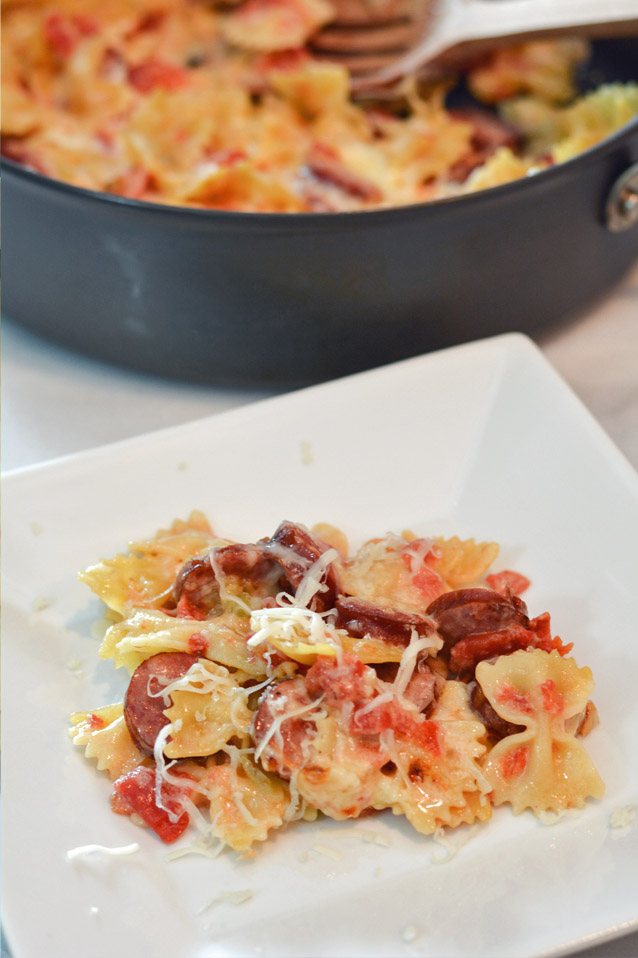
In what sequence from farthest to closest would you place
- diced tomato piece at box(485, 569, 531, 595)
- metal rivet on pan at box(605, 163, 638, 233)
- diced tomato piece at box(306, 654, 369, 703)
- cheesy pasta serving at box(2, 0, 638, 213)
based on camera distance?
cheesy pasta serving at box(2, 0, 638, 213) < metal rivet on pan at box(605, 163, 638, 233) < diced tomato piece at box(485, 569, 531, 595) < diced tomato piece at box(306, 654, 369, 703)

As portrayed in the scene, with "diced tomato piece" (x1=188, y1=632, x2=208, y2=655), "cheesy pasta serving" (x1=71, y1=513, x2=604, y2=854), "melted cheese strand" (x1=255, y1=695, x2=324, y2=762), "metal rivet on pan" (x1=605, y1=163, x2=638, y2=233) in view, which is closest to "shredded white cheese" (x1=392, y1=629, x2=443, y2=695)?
"cheesy pasta serving" (x1=71, y1=513, x2=604, y2=854)

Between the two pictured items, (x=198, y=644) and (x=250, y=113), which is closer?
(x=198, y=644)

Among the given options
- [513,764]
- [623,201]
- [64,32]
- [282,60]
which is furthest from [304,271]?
[64,32]

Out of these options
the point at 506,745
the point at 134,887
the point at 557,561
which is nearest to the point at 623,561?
the point at 557,561

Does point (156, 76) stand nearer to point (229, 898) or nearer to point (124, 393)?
point (124, 393)

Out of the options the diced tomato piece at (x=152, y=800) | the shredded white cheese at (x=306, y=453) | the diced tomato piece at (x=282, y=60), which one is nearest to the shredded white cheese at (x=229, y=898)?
the diced tomato piece at (x=152, y=800)

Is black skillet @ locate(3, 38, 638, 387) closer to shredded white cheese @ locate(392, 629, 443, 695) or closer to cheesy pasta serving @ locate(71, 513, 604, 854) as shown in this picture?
cheesy pasta serving @ locate(71, 513, 604, 854)
